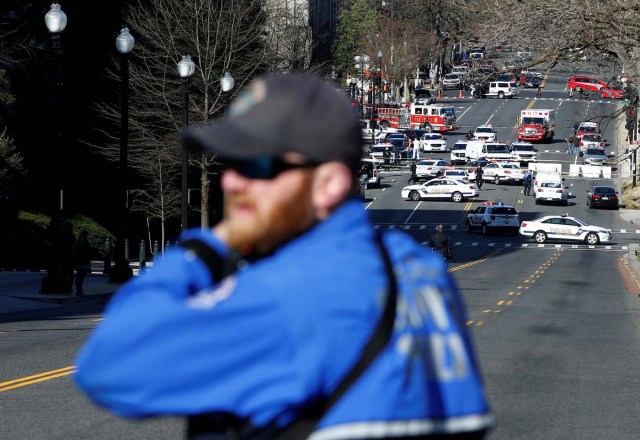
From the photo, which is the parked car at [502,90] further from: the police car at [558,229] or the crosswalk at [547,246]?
the crosswalk at [547,246]

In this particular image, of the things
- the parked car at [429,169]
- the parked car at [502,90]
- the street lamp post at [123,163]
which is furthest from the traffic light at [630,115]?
the parked car at [502,90]

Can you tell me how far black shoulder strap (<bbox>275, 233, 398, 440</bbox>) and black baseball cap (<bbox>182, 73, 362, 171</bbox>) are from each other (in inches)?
11.1

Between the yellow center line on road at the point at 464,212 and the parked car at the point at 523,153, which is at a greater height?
the parked car at the point at 523,153

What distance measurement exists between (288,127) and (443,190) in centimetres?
6890

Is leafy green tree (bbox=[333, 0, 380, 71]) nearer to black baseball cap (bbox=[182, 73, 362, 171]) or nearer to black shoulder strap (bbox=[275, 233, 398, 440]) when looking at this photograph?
black baseball cap (bbox=[182, 73, 362, 171])

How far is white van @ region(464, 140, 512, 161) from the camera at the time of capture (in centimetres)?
8262

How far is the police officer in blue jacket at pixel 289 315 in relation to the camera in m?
2.17

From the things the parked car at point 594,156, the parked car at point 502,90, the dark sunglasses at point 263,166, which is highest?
the parked car at point 502,90

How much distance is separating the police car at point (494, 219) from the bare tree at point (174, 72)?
56.2ft

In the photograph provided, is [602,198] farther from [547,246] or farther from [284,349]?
[284,349]

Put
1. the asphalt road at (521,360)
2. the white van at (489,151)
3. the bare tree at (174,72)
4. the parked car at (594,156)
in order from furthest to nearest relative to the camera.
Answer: the parked car at (594,156), the white van at (489,151), the bare tree at (174,72), the asphalt road at (521,360)

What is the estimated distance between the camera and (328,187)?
7.87 ft

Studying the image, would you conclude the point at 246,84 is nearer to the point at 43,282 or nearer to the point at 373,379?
the point at 43,282

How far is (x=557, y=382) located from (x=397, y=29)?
10222 centimetres
